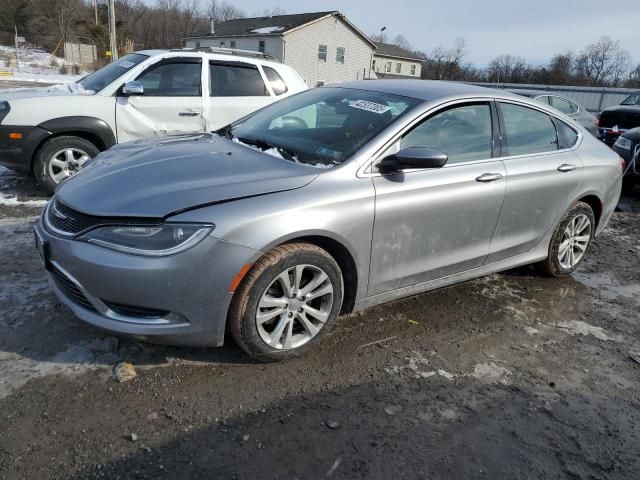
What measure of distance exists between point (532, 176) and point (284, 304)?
7.81 feet

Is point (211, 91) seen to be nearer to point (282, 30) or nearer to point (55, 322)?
point (55, 322)

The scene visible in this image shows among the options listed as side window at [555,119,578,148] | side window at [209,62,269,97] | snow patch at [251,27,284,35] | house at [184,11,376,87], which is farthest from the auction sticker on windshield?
snow patch at [251,27,284,35]

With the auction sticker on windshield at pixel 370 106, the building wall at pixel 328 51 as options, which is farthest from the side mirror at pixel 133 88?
the building wall at pixel 328 51

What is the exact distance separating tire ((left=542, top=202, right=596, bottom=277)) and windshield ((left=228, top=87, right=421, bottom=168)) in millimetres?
2015

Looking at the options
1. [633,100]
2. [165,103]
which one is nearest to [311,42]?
[633,100]

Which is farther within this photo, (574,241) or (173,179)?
(574,241)

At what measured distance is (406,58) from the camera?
63.3m

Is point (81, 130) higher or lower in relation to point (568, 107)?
lower

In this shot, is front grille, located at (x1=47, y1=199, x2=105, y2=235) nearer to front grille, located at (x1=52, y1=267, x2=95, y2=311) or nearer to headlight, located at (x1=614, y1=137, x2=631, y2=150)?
front grille, located at (x1=52, y1=267, x2=95, y2=311)

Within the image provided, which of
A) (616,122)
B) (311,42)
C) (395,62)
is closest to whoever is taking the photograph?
(616,122)

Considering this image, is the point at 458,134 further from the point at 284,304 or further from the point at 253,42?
the point at 253,42

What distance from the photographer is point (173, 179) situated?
2.92m

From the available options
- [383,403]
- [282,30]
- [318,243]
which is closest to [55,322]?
[318,243]

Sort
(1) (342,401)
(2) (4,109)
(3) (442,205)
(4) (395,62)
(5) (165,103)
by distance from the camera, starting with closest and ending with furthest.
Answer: (1) (342,401), (3) (442,205), (2) (4,109), (5) (165,103), (4) (395,62)
